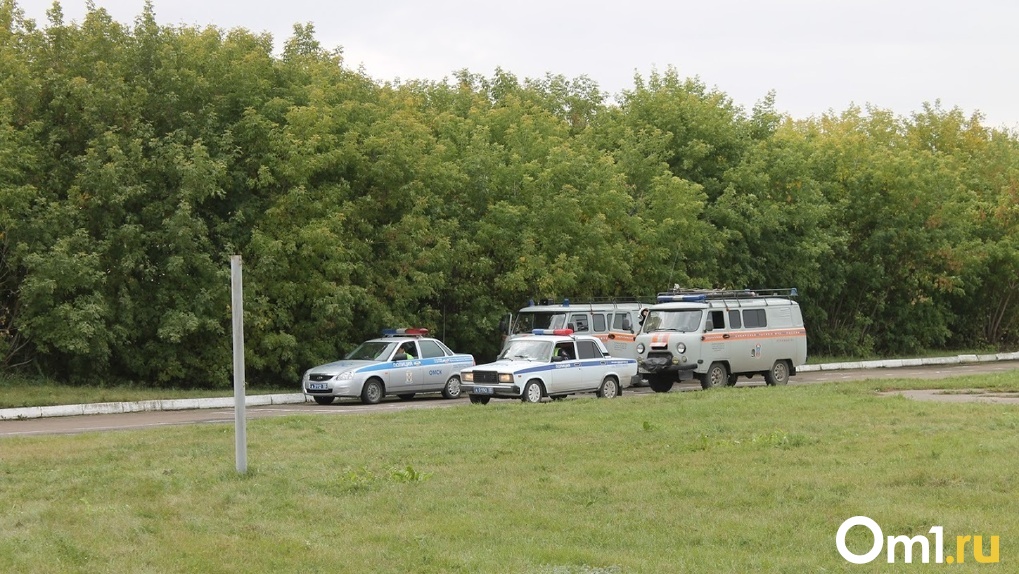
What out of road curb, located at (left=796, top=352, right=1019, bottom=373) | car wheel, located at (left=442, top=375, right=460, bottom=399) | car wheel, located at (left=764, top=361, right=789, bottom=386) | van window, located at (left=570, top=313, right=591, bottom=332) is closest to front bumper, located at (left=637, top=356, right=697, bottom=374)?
car wheel, located at (left=764, top=361, right=789, bottom=386)

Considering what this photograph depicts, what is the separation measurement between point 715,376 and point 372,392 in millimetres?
8903

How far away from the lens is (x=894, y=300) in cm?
5353

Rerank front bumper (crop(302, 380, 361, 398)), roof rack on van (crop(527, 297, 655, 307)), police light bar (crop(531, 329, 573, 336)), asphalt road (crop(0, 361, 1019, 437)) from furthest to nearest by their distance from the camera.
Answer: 1. roof rack on van (crop(527, 297, 655, 307))
2. police light bar (crop(531, 329, 573, 336))
3. front bumper (crop(302, 380, 361, 398))
4. asphalt road (crop(0, 361, 1019, 437))

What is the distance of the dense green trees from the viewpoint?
95.9 feet

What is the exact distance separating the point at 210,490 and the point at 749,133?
1577 inches

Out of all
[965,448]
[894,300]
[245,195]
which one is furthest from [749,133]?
[965,448]

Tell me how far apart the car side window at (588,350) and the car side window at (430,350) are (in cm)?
471

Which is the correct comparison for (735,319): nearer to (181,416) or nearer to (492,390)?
(492,390)

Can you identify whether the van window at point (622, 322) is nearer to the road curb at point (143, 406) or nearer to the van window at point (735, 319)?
the van window at point (735, 319)

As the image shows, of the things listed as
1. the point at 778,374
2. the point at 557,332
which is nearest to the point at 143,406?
the point at 557,332

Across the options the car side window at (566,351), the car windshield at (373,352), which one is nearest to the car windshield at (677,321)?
the car side window at (566,351)

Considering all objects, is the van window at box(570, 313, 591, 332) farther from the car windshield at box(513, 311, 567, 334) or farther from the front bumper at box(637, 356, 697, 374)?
the front bumper at box(637, 356, 697, 374)

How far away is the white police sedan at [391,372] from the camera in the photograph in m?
27.9

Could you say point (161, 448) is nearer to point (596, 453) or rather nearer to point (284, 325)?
point (596, 453)
